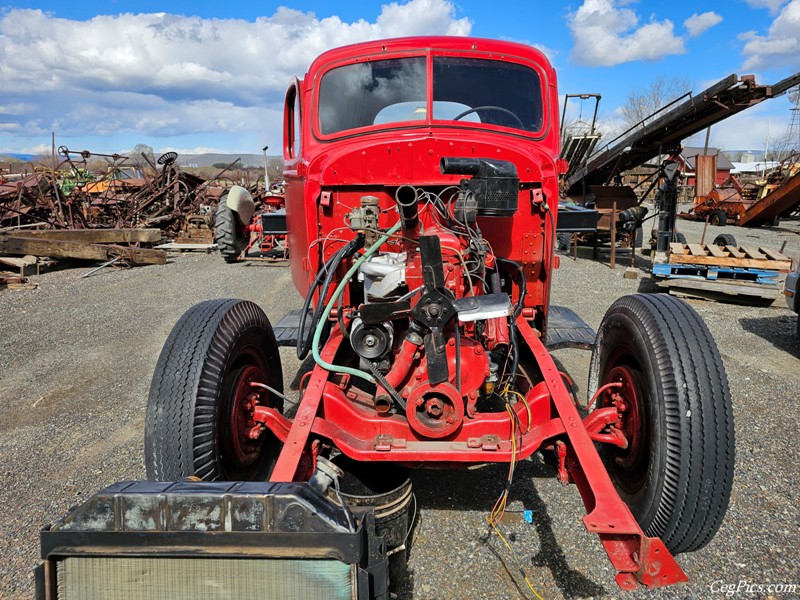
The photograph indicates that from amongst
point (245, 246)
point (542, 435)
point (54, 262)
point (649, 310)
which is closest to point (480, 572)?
point (542, 435)

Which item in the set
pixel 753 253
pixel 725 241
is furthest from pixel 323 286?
pixel 725 241

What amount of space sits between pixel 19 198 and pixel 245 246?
556cm

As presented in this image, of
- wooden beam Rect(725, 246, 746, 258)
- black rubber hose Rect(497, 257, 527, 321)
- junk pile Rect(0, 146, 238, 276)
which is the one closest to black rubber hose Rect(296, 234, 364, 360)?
black rubber hose Rect(497, 257, 527, 321)

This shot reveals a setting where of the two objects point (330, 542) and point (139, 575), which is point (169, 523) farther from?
point (330, 542)

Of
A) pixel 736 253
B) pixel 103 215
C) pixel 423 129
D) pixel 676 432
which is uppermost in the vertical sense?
pixel 423 129

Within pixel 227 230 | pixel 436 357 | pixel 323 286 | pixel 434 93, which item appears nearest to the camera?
pixel 436 357

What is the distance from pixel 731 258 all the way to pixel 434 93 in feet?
20.3

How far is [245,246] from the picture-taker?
445 inches

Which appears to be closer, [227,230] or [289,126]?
[289,126]

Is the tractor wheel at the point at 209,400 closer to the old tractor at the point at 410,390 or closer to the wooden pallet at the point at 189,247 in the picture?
the old tractor at the point at 410,390

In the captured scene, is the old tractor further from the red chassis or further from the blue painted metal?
the blue painted metal

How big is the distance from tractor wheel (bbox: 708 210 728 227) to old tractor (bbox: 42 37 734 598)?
17.6m

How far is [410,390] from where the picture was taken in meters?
2.54

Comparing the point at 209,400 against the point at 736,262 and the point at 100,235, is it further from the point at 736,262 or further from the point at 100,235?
the point at 100,235
